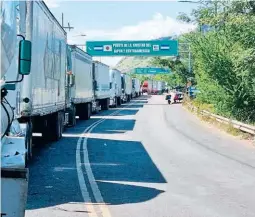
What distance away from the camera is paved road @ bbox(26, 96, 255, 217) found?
7.83 meters

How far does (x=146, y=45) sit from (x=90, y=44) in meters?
5.73

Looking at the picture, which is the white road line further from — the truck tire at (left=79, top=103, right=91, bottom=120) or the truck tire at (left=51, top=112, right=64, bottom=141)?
the truck tire at (left=79, top=103, right=91, bottom=120)

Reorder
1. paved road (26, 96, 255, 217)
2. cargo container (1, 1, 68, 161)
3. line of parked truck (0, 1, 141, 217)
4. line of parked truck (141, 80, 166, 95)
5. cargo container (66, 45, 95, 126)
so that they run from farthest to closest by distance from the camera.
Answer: line of parked truck (141, 80, 166, 95), cargo container (66, 45, 95, 126), cargo container (1, 1, 68, 161), paved road (26, 96, 255, 217), line of parked truck (0, 1, 141, 217)

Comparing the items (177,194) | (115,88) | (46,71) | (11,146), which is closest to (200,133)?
(46,71)

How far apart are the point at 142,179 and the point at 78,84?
54.5ft

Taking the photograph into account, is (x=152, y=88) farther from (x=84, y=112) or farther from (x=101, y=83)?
(x=84, y=112)

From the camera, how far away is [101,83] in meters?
39.9

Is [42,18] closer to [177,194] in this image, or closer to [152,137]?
[177,194]

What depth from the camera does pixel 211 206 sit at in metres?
8.02

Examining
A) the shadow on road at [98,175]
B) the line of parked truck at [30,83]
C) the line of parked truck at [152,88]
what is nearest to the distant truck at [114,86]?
the line of parked truck at [30,83]

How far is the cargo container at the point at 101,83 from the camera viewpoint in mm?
36075

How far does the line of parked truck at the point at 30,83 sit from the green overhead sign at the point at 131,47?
1835cm

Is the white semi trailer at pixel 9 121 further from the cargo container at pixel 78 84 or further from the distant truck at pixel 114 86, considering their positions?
the distant truck at pixel 114 86

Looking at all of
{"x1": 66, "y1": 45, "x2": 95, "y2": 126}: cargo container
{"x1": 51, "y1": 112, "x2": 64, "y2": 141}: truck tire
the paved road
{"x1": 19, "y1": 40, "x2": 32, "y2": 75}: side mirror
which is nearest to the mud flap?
{"x1": 19, "y1": 40, "x2": 32, "y2": 75}: side mirror
